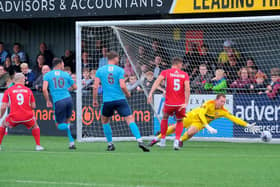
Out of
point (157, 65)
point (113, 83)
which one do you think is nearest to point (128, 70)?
point (157, 65)

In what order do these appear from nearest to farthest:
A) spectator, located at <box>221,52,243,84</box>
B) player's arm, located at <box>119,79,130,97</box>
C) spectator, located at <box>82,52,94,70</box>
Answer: player's arm, located at <box>119,79,130,97</box> → spectator, located at <box>221,52,243,84</box> → spectator, located at <box>82,52,94,70</box>

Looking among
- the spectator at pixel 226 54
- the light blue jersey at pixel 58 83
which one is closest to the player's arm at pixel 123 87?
the light blue jersey at pixel 58 83

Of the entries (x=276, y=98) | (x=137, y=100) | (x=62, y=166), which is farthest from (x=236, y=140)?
(x=62, y=166)

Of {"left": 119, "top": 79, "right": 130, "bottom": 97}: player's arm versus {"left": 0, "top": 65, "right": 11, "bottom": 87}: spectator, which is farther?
{"left": 0, "top": 65, "right": 11, "bottom": 87}: spectator

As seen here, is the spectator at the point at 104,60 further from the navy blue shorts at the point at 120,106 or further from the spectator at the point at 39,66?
the navy blue shorts at the point at 120,106

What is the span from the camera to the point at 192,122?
52.1 ft

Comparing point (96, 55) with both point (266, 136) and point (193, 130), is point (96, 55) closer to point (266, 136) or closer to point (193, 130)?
point (193, 130)

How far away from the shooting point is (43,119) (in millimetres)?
20375

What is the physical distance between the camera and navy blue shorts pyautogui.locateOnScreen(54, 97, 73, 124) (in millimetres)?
15148

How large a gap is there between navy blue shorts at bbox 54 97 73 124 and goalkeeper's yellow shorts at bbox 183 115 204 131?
8.36ft

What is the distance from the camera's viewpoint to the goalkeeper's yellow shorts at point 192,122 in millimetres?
15688

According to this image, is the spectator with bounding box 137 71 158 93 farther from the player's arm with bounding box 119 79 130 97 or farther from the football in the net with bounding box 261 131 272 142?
the player's arm with bounding box 119 79 130 97

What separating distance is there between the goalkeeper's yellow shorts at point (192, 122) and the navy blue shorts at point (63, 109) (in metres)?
2.55

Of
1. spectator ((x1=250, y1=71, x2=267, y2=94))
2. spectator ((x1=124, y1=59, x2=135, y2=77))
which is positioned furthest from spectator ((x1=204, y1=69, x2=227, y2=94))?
spectator ((x1=124, y1=59, x2=135, y2=77))
